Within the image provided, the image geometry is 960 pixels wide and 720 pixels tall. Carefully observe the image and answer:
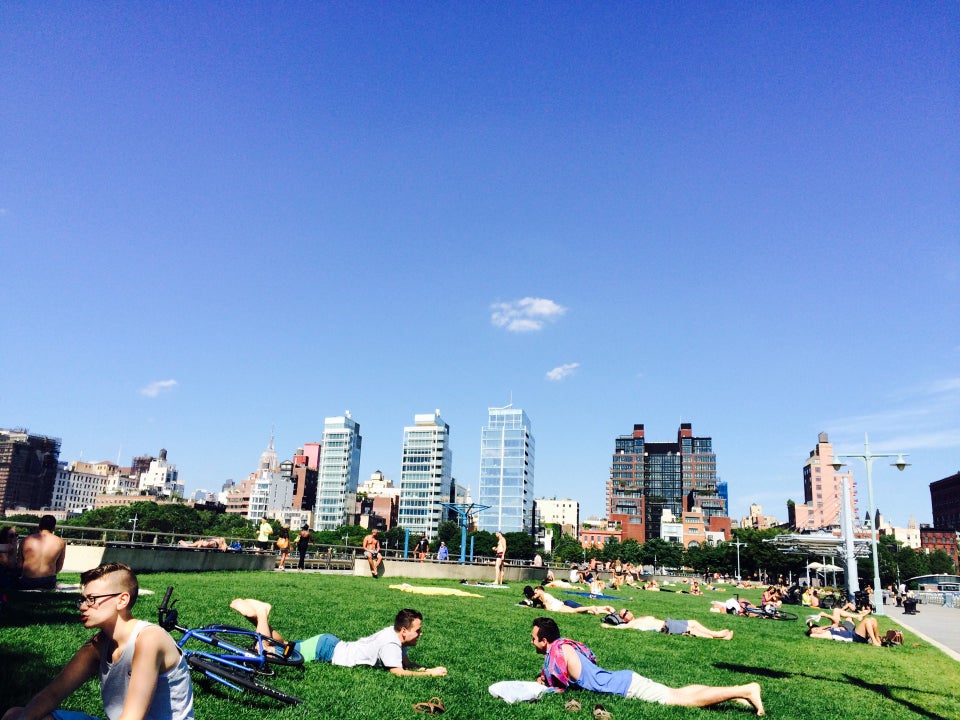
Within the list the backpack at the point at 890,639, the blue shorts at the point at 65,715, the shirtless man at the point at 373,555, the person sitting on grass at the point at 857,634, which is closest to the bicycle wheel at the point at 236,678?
the blue shorts at the point at 65,715

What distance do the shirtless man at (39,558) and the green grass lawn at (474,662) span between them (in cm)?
32

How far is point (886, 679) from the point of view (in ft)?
37.4

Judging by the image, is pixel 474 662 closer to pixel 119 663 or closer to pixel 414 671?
pixel 414 671

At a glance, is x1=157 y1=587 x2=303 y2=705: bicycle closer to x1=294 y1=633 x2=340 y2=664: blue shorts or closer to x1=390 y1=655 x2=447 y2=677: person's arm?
x1=294 y1=633 x2=340 y2=664: blue shorts

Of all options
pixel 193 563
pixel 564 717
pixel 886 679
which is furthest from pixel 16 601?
pixel 886 679

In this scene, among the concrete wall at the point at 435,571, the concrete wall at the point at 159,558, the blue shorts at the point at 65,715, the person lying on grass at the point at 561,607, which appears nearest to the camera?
the blue shorts at the point at 65,715

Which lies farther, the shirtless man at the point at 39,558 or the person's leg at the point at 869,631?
the person's leg at the point at 869,631

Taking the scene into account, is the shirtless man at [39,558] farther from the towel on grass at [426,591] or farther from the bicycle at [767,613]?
the bicycle at [767,613]

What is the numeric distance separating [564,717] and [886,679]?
302 inches

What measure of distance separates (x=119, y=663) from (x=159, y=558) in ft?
59.6

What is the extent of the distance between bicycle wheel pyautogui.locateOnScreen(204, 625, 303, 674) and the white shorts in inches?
157

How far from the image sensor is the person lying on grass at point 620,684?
7918 millimetres

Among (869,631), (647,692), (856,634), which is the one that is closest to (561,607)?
(856,634)

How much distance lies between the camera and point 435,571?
29.2m
